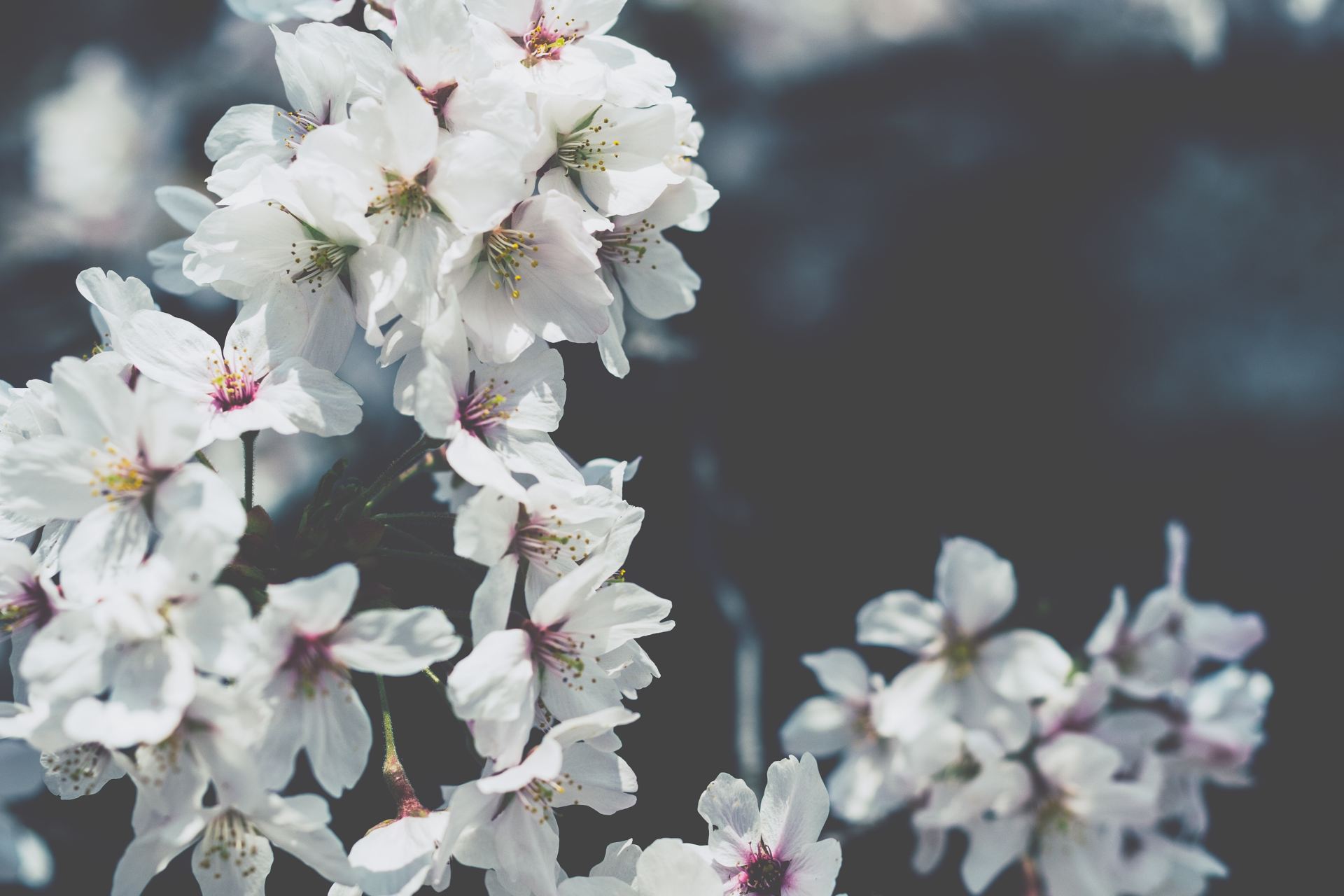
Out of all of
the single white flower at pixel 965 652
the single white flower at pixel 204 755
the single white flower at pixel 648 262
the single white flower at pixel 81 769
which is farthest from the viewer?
the single white flower at pixel 965 652

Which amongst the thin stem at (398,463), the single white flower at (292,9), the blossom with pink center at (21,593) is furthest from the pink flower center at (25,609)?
the single white flower at (292,9)

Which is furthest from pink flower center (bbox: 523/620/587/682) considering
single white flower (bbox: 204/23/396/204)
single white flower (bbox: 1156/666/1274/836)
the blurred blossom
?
the blurred blossom

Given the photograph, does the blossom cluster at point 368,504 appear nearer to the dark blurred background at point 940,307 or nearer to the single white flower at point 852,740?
the single white flower at point 852,740

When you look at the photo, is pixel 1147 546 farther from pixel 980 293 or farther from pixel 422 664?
pixel 422 664

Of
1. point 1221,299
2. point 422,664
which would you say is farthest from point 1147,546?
point 422,664

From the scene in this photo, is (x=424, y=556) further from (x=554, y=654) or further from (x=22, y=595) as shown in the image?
(x=22, y=595)

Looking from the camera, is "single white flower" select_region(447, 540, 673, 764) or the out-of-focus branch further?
the out-of-focus branch

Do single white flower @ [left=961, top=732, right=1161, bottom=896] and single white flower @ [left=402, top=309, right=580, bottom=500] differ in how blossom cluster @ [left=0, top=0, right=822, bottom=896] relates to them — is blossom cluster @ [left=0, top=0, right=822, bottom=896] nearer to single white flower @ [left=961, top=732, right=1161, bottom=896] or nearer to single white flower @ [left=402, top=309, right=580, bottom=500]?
single white flower @ [left=402, top=309, right=580, bottom=500]
